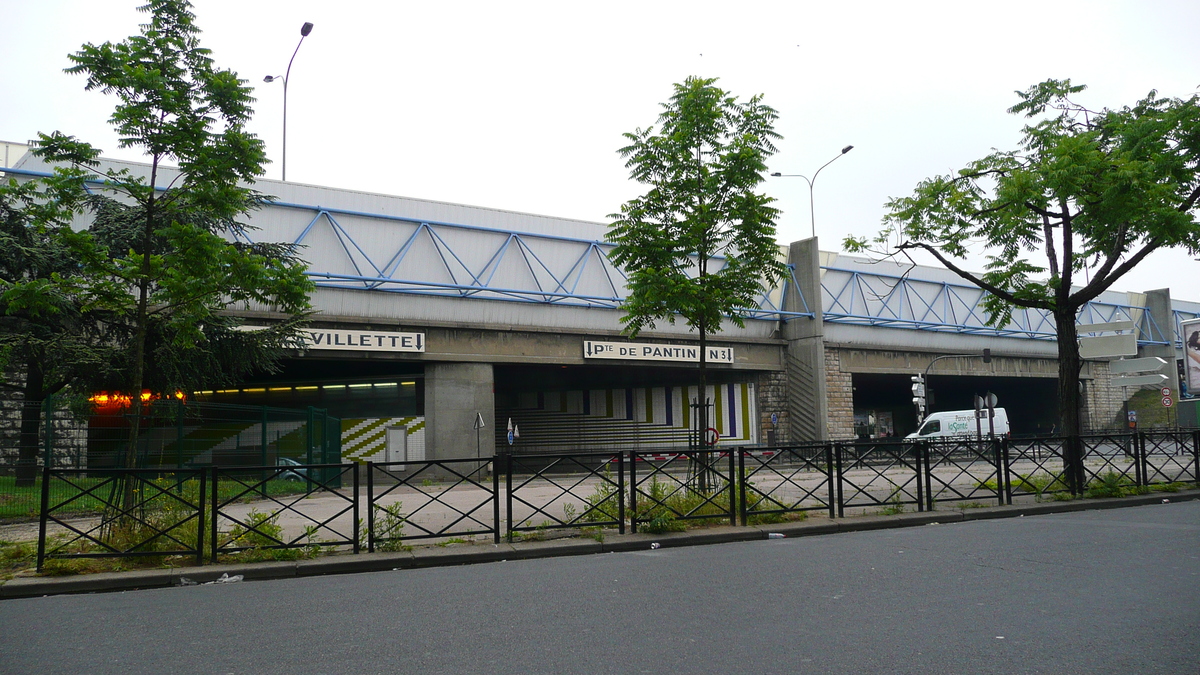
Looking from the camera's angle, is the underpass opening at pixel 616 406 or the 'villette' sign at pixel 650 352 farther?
the underpass opening at pixel 616 406

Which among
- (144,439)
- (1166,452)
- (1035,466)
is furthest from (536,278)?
(1166,452)

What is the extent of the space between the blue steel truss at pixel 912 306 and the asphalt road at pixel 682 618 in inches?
1157

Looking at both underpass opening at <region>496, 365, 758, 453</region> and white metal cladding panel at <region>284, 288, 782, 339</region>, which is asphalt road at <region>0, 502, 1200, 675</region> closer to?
white metal cladding panel at <region>284, 288, 782, 339</region>

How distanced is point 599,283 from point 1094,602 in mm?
27547

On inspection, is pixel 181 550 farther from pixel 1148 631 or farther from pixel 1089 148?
pixel 1089 148

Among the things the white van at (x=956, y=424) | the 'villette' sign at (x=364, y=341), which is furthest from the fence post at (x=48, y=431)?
the white van at (x=956, y=424)

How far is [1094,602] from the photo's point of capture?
22.5ft

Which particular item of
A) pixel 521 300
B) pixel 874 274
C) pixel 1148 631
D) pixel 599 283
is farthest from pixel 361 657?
pixel 874 274

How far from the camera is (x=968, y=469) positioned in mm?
15492

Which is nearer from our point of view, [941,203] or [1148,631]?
[1148,631]

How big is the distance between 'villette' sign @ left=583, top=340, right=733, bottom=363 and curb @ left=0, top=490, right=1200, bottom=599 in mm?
18940

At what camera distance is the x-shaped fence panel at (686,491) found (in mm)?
12484

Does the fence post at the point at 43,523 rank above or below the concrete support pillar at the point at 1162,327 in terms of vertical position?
below

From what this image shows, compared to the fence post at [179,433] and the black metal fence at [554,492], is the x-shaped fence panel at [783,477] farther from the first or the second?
the fence post at [179,433]
